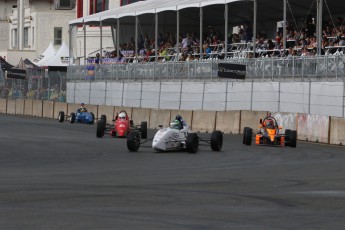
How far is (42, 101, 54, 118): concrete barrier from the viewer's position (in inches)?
2147

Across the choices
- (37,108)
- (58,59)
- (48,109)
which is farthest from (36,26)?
(48,109)

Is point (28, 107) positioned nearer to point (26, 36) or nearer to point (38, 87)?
point (38, 87)

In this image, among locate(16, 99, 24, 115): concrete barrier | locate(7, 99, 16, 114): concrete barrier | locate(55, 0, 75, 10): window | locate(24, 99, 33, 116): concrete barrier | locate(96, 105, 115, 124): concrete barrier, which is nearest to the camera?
locate(96, 105, 115, 124): concrete barrier

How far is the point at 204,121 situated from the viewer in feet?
128

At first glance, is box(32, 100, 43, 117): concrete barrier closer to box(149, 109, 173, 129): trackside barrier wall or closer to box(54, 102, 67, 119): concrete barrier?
box(54, 102, 67, 119): concrete barrier

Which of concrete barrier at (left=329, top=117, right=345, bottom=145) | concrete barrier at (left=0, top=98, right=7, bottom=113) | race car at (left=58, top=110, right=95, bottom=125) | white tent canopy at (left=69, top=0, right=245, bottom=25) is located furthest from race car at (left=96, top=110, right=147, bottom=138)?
concrete barrier at (left=0, top=98, right=7, bottom=113)

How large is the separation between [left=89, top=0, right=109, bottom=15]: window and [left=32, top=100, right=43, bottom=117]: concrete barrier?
15912mm

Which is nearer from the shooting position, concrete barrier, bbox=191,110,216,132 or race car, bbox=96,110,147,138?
race car, bbox=96,110,147,138

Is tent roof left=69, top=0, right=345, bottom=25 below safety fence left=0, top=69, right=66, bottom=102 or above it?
above

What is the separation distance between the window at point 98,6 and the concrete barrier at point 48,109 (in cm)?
1704

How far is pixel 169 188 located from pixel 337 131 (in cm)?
1571

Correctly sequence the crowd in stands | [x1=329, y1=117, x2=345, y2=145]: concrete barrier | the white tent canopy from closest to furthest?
1. [x1=329, y1=117, x2=345, y2=145]: concrete barrier
2. the crowd in stands
3. the white tent canopy

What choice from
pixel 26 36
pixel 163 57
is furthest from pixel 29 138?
pixel 26 36

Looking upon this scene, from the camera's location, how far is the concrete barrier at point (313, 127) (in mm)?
31625
